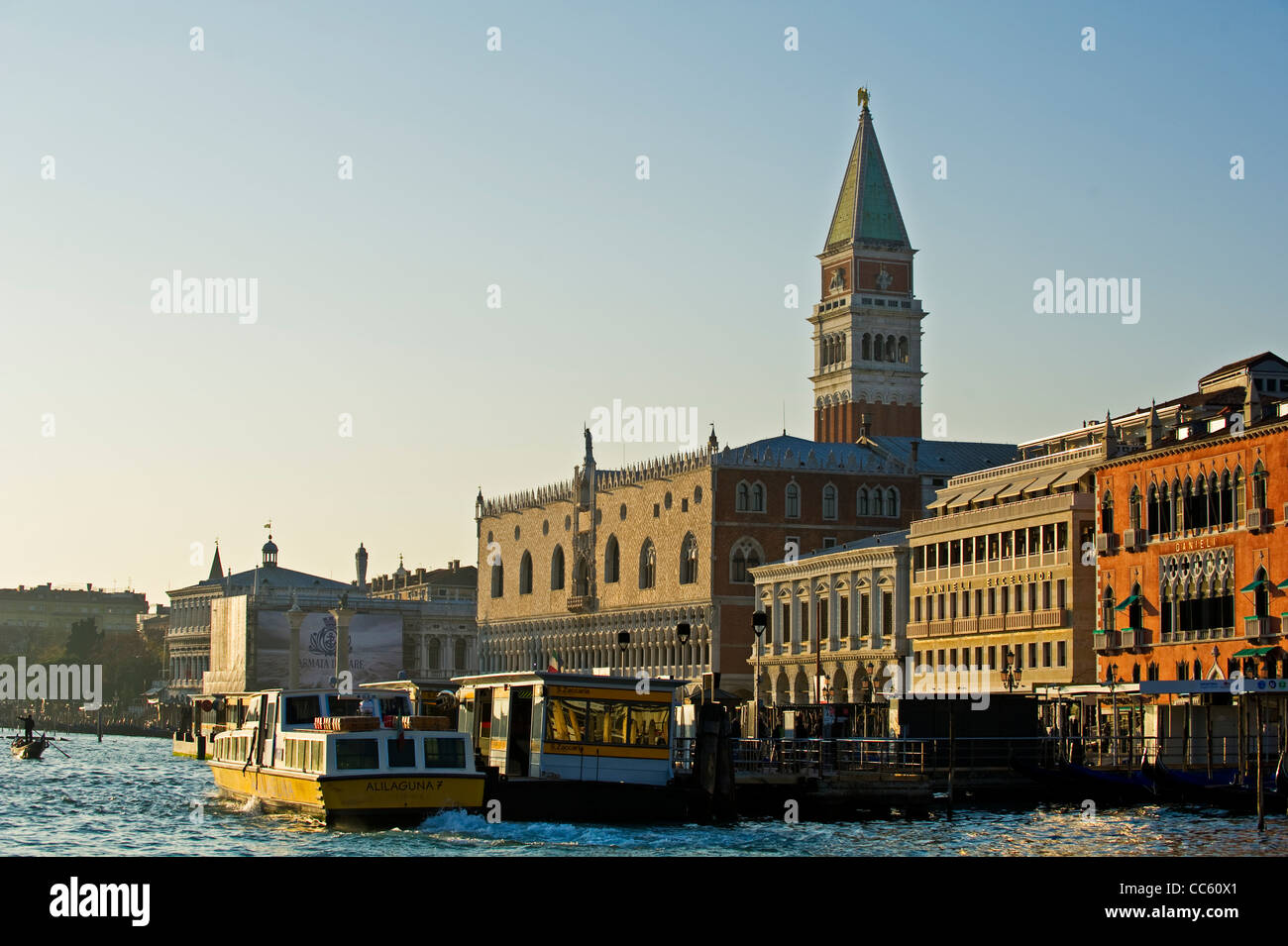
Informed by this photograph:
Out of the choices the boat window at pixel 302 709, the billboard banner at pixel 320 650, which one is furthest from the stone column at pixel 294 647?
the boat window at pixel 302 709

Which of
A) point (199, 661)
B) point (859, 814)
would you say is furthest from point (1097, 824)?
point (199, 661)

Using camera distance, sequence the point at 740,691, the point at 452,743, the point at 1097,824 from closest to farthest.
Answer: the point at 452,743
the point at 1097,824
the point at 740,691

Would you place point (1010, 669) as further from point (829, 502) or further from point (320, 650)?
point (320, 650)

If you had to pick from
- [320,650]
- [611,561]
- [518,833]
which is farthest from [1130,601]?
[320,650]

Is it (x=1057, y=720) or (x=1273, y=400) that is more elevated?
(x=1273, y=400)

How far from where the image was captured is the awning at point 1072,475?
6900 centimetres

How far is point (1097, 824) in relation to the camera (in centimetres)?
4334

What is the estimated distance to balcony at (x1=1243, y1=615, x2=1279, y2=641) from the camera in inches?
2237

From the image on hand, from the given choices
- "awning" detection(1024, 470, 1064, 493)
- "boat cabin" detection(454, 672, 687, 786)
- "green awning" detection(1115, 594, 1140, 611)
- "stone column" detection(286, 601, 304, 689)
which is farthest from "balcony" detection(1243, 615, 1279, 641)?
"stone column" detection(286, 601, 304, 689)

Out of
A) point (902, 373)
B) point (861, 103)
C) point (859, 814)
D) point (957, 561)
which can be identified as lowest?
point (859, 814)

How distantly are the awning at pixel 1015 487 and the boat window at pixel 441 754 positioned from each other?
1589 inches

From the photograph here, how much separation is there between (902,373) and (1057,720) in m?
71.4

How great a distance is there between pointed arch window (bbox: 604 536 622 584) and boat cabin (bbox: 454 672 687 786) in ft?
230
